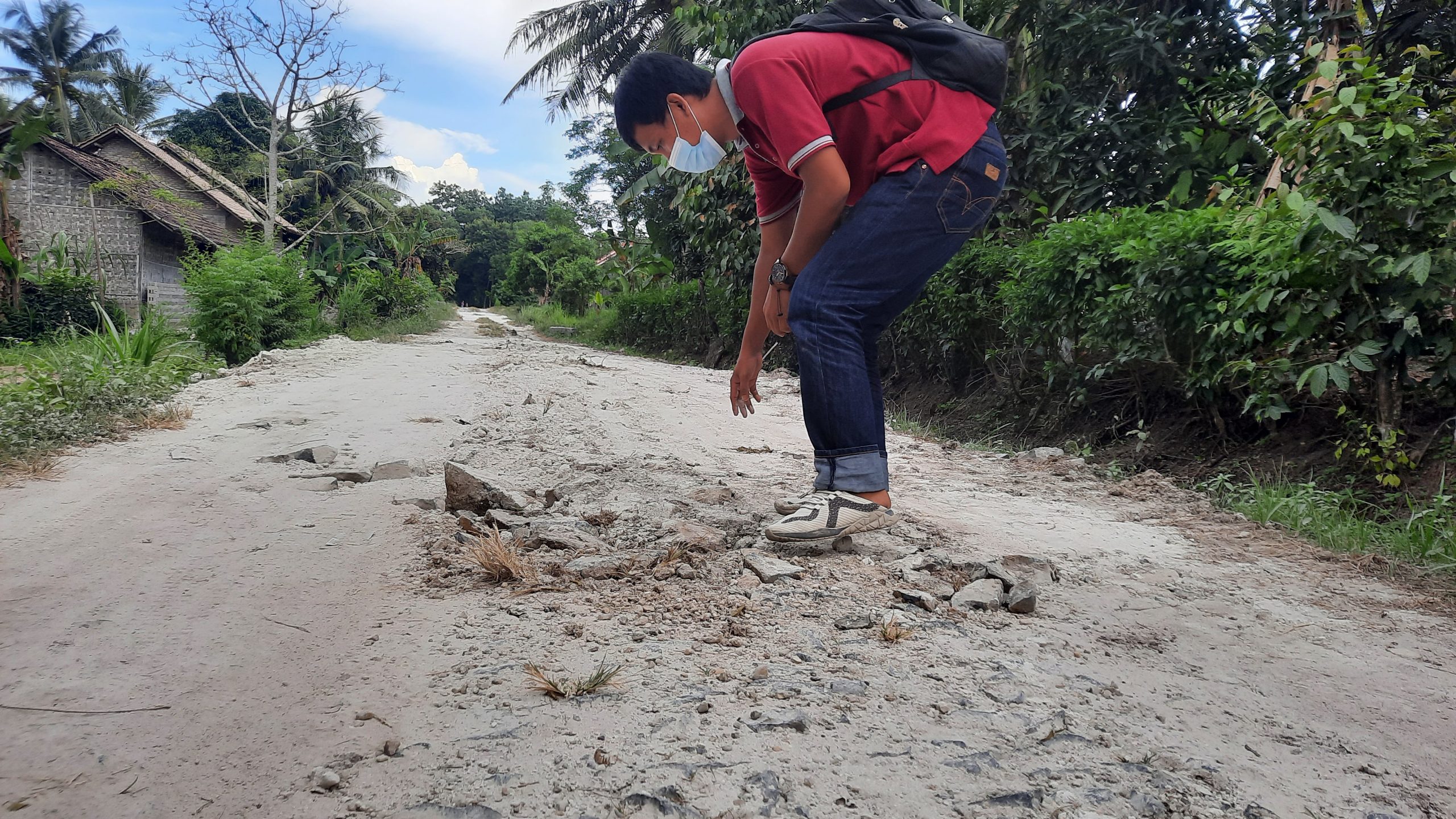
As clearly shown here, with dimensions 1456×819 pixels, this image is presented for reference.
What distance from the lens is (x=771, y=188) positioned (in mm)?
2572

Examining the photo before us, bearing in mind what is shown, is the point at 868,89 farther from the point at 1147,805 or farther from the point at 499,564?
the point at 1147,805

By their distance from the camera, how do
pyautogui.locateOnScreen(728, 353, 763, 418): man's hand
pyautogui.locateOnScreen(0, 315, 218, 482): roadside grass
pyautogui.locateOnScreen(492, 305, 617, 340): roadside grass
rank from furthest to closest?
pyautogui.locateOnScreen(492, 305, 617, 340): roadside grass, pyautogui.locateOnScreen(0, 315, 218, 482): roadside grass, pyautogui.locateOnScreen(728, 353, 763, 418): man's hand

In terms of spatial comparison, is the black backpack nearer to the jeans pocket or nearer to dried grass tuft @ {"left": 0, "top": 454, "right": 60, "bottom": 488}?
the jeans pocket

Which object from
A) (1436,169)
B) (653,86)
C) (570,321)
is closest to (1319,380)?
(1436,169)

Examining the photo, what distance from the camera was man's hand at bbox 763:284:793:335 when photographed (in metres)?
2.34

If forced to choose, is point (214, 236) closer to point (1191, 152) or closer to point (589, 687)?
point (1191, 152)

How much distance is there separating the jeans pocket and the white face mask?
69cm

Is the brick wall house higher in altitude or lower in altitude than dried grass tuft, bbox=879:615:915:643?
higher

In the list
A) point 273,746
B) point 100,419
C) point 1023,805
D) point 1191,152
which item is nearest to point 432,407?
point 100,419

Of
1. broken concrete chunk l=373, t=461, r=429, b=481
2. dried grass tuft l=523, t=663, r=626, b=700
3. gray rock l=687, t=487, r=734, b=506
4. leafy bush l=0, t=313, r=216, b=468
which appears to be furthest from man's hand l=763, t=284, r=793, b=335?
leafy bush l=0, t=313, r=216, b=468

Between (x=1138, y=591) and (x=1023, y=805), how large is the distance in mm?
1200

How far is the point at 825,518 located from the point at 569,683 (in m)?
0.97

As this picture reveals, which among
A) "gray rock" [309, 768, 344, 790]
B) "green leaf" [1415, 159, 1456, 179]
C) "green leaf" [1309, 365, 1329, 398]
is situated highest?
"green leaf" [1415, 159, 1456, 179]

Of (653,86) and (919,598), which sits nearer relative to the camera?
(919,598)
